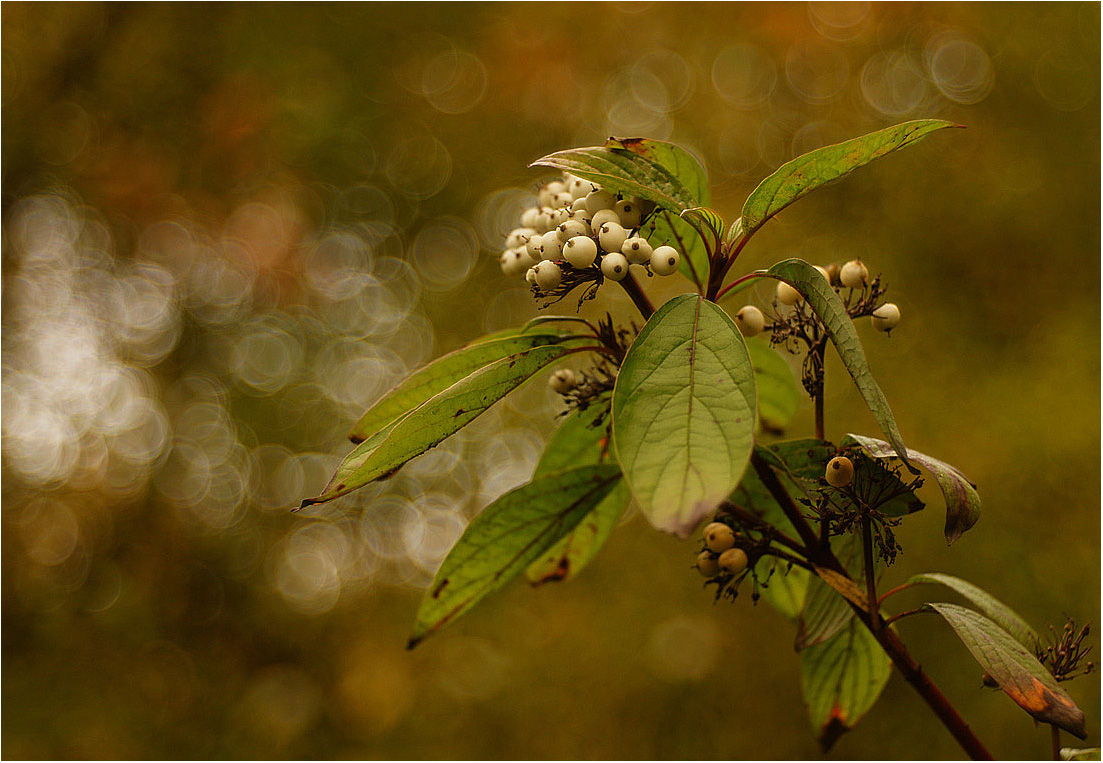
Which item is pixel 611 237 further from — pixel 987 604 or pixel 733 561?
pixel 987 604

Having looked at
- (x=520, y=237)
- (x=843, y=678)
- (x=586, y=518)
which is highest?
(x=520, y=237)

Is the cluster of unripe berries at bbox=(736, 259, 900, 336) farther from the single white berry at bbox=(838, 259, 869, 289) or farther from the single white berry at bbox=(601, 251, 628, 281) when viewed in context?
the single white berry at bbox=(601, 251, 628, 281)

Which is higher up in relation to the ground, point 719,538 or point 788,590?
point 719,538

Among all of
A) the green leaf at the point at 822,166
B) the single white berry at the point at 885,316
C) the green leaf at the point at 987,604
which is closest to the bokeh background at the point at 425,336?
the green leaf at the point at 987,604

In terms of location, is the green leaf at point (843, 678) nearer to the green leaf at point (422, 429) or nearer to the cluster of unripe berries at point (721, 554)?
the cluster of unripe berries at point (721, 554)

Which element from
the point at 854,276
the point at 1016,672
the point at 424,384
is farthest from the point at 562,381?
the point at 1016,672

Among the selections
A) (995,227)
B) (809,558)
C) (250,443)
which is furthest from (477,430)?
(809,558)
